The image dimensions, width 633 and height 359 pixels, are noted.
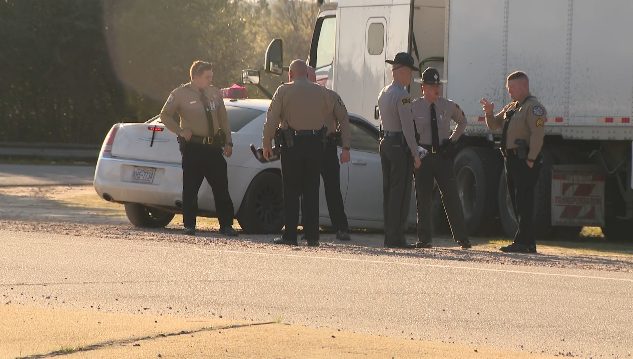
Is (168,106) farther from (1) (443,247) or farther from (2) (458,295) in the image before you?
(2) (458,295)

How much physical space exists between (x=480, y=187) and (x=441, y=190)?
242 centimetres

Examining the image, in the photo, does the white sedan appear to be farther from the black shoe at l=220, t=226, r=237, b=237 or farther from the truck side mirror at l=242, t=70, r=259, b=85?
the truck side mirror at l=242, t=70, r=259, b=85

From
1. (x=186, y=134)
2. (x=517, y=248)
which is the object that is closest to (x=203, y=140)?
(x=186, y=134)

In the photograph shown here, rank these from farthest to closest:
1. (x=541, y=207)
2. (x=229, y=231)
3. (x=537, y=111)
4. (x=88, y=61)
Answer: (x=88, y=61) → (x=541, y=207) → (x=229, y=231) → (x=537, y=111)

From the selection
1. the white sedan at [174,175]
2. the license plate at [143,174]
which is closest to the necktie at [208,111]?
the white sedan at [174,175]

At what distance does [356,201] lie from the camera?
46.7ft

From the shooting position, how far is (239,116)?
13992 mm

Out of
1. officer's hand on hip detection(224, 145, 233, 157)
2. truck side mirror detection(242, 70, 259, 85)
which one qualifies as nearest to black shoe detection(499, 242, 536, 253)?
officer's hand on hip detection(224, 145, 233, 157)

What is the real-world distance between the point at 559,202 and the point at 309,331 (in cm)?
790

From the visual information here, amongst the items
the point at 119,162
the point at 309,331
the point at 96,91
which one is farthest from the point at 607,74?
the point at 96,91

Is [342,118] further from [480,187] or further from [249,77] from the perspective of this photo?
[249,77]

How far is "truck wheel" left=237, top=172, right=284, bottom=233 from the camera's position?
44.1 ft

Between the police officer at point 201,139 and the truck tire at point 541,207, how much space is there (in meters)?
3.18

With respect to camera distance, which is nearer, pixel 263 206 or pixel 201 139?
pixel 201 139
